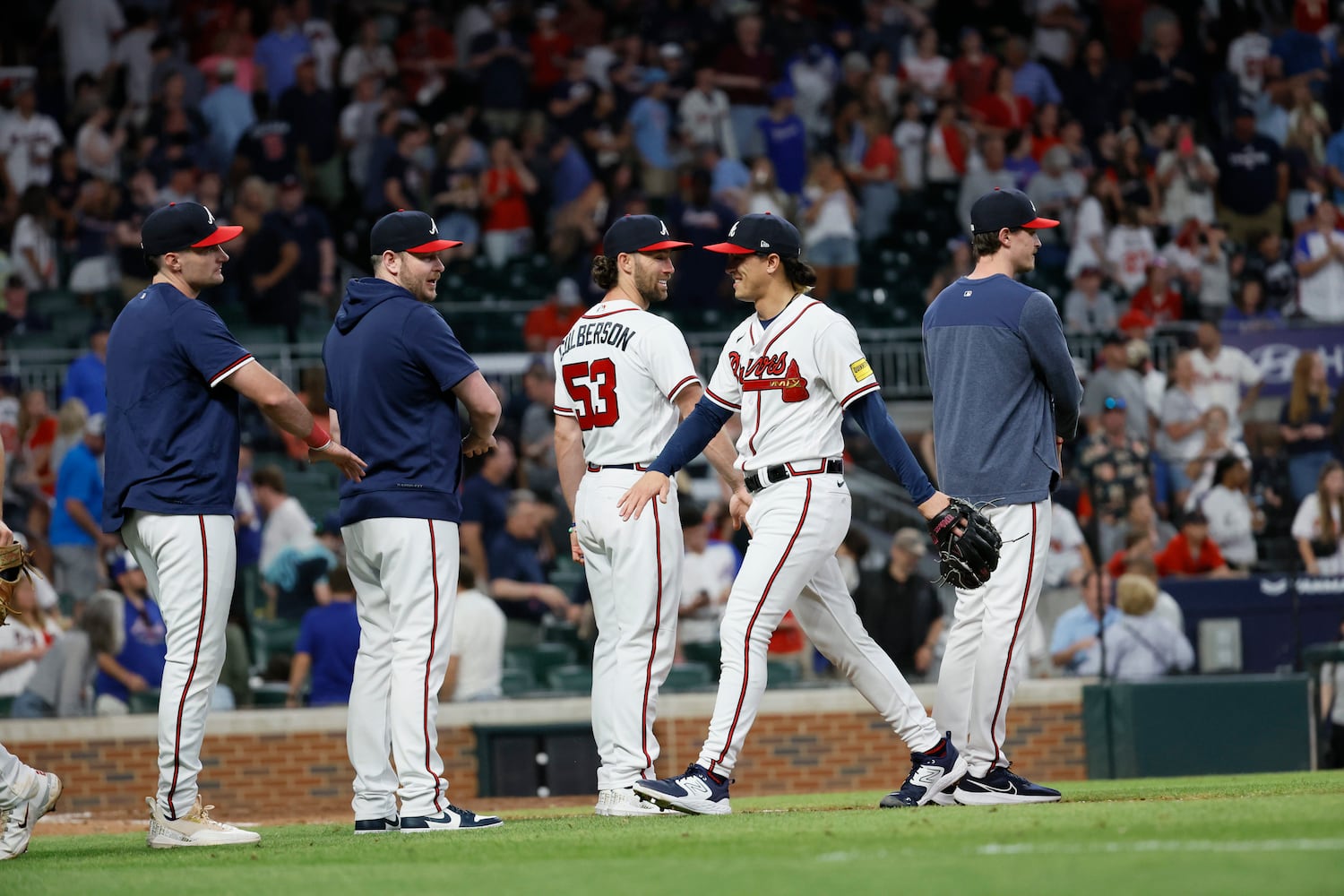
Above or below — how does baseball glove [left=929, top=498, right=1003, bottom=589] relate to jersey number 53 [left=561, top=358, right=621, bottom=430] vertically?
below

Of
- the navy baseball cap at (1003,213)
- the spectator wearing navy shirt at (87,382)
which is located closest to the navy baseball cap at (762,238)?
the navy baseball cap at (1003,213)

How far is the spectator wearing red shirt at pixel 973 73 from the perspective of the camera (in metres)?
19.5

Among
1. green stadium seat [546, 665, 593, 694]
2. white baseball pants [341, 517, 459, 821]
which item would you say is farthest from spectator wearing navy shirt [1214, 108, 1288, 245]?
white baseball pants [341, 517, 459, 821]

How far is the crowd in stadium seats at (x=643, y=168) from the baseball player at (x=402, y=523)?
6159mm

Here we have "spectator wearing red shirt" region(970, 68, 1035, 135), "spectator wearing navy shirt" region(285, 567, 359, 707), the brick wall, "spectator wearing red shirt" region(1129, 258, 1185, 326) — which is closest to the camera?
"spectator wearing navy shirt" region(285, 567, 359, 707)

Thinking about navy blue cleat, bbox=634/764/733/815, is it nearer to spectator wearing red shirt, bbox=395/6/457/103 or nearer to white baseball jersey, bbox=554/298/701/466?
white baseball jersey, bbox=554/298/701/466

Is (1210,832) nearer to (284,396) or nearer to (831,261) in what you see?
(284,396)

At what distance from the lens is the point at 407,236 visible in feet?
21.9

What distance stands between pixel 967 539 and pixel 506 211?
12236 millimetres

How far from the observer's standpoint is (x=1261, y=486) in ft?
39.1

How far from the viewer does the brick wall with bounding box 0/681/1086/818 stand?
11508 millimetres

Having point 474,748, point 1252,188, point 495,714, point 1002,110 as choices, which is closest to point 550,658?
point 495,714

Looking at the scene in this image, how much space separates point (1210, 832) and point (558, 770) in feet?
22.5

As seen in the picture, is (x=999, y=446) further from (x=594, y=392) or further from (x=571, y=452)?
(x=571, y=452)
